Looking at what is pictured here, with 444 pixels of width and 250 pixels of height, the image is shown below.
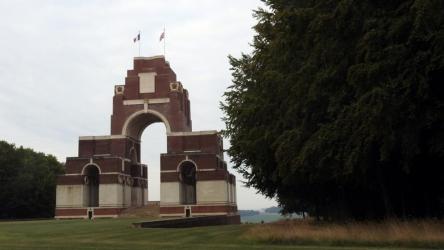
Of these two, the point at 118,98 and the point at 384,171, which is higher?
the point at 118,98

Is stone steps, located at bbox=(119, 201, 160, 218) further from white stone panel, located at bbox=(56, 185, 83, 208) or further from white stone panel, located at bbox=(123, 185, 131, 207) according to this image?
white stone panel, located at bbox=(56, 185, 83, 208)

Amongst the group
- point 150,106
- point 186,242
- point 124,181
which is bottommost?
point 186,242

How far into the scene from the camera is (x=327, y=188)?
28562 millimetres

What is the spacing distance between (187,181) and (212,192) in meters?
7.74

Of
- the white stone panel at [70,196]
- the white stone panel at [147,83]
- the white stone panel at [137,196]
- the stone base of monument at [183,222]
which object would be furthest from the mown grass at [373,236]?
the white stone panel at [137,196]

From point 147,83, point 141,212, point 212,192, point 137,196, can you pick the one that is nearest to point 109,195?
point 141,212

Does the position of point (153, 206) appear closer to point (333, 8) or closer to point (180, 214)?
point (180, 214)

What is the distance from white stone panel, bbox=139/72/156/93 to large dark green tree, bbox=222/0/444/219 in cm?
4354

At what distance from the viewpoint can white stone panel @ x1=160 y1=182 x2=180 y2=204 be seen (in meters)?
62.7

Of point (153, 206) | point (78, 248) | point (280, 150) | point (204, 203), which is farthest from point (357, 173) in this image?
point (153, 206)

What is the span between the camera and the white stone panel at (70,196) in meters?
64.3

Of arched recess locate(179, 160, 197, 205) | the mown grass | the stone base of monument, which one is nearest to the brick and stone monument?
arched recess locate(179, 160, 197, 205)

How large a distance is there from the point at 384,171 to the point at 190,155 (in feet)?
142

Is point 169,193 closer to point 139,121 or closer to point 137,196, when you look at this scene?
point 137,196
